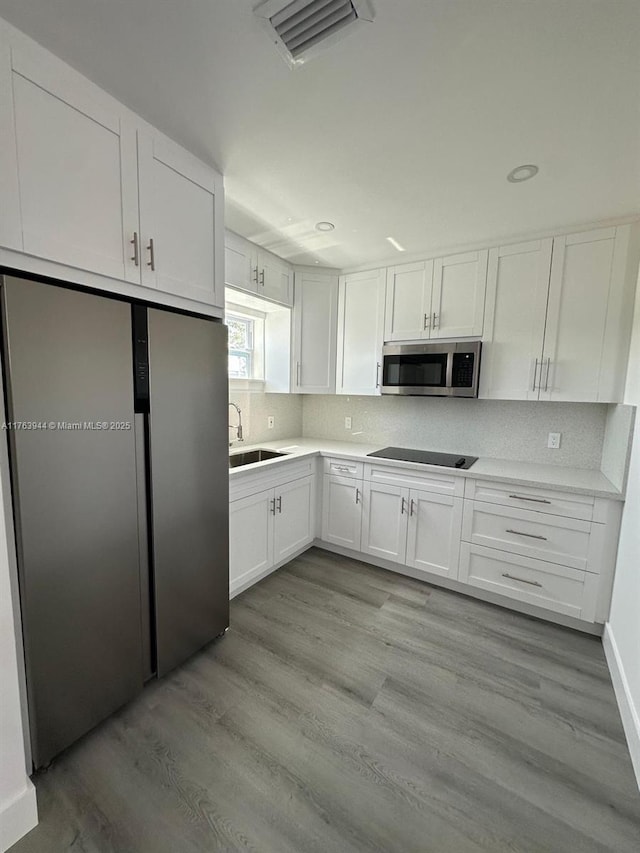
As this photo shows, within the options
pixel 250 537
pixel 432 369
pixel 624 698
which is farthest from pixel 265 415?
pixel 624 698

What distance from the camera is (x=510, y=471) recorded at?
2.36 m

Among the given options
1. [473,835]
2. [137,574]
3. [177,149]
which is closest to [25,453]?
[137,574]

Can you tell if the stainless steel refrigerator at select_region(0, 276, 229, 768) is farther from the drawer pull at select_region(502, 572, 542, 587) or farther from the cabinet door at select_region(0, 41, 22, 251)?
the drawer pull at select_region(502, 572, 542, 587)

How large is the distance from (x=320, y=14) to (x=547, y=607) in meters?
2.97

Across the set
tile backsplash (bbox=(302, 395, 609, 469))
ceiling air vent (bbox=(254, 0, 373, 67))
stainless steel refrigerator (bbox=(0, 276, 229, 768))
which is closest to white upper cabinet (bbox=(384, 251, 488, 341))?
tile backsplash (bbox=(302, 395, 609, 469))

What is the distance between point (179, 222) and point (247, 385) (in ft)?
5.12

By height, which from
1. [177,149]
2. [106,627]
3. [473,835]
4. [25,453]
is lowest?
[473,835]

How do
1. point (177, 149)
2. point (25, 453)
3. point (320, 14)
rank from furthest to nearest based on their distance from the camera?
point (177, 149) → point (25, 453) → point (320, 14)

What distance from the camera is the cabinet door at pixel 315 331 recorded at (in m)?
2.98

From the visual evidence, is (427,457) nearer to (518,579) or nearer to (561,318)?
(518,579)

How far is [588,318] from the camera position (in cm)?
217

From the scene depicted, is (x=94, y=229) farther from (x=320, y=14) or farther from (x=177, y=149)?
(x=320, y=14)

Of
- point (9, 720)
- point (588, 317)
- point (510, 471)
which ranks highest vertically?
point (588, 317)

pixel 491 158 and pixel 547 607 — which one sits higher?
pixel 491 158
